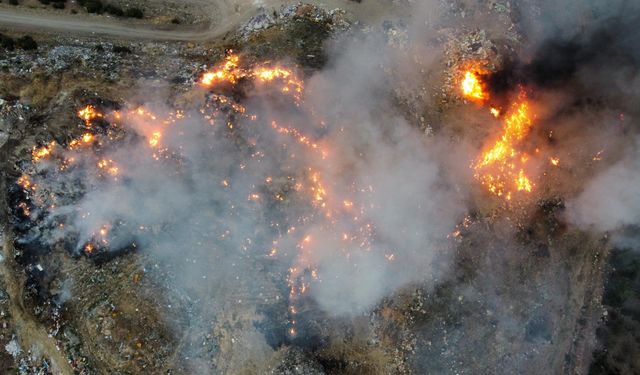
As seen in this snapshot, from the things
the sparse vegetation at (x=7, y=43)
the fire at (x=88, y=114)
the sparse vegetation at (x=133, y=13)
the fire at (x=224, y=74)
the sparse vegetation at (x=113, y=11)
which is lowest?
the sparse vegetation at (x=7, y=43)

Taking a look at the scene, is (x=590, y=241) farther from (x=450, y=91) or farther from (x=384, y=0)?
(x=384, y=0)

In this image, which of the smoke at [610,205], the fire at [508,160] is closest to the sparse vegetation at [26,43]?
the fire at [508,160]

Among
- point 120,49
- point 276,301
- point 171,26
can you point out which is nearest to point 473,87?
point 276,301

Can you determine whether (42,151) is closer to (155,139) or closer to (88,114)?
(88,114)

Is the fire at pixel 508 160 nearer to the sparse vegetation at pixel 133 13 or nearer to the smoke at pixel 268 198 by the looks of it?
the smoke at pixel 268 198

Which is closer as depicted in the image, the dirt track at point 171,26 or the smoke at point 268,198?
the smoke at point 268,198

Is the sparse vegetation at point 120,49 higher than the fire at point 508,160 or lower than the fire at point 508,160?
lower

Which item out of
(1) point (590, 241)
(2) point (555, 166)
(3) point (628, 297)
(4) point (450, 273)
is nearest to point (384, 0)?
(2) point (555, 166)
